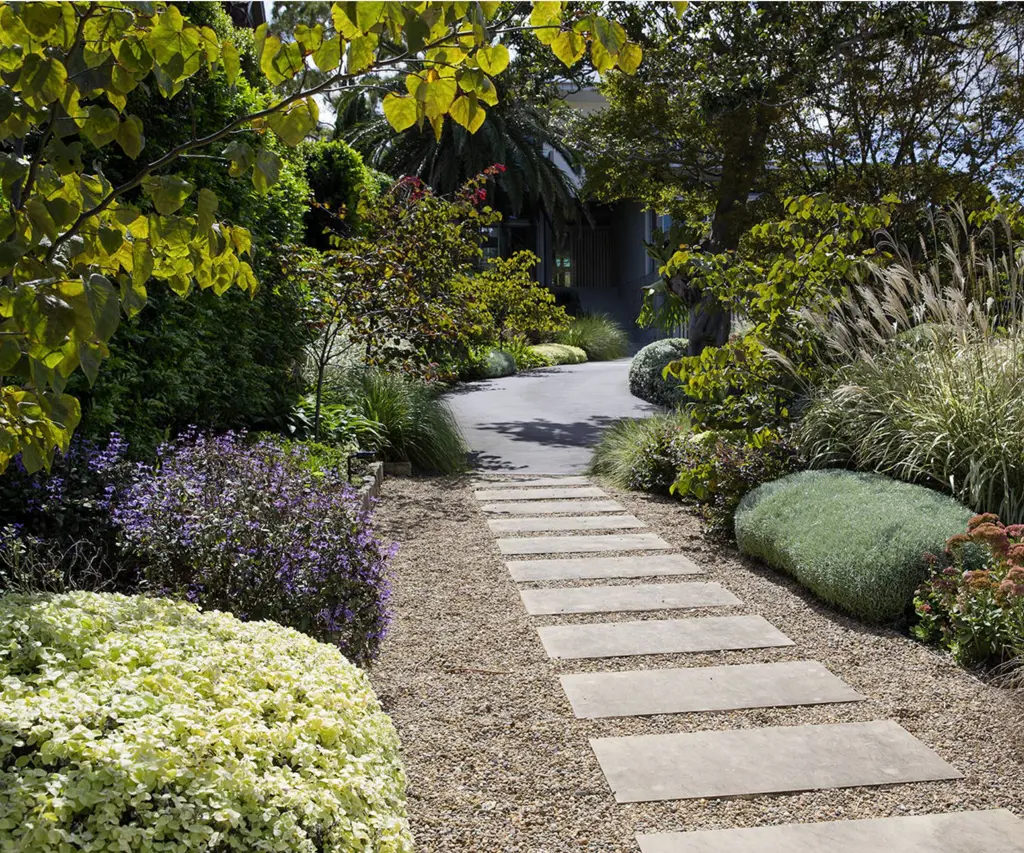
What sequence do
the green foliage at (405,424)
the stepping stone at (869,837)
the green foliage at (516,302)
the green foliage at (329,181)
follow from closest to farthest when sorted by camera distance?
the stepping stone at (869,837) → the green foliage at (405,424) → the green foliage at (329,181) → the green foliage at (516,302)

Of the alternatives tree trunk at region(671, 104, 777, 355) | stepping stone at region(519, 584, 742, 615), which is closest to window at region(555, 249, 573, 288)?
tree trunk at region(671, 104, 777, 355)

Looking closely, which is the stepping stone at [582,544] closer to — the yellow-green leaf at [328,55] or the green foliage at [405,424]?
the green foliage at [405,424]

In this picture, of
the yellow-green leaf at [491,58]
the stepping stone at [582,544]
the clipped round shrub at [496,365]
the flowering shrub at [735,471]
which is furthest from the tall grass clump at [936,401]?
the clipped round shrub at [496,365]

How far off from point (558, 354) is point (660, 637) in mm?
18548

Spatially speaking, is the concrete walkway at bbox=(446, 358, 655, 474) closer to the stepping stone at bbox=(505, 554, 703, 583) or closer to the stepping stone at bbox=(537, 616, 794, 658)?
the stepping stone at bbox=(505, 554, 703, 583)

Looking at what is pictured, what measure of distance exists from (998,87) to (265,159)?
10.5 m

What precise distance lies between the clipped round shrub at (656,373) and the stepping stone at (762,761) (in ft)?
33.7

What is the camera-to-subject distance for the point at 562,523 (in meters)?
6.42

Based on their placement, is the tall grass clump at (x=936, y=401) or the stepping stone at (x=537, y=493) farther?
the stepping stone at (x=537, y=493)

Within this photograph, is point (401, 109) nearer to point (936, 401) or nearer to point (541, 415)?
point (936, 401)

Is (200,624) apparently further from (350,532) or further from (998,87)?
(998,87)

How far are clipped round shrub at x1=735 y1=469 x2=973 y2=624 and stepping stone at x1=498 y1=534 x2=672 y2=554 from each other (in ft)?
2.12

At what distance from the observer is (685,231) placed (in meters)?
14.0

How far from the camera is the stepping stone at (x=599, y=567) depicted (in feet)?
16.7
